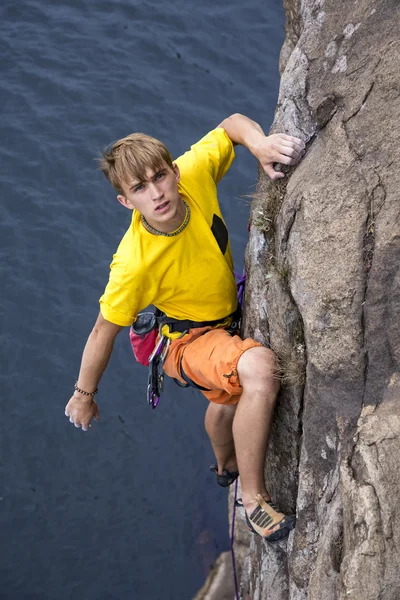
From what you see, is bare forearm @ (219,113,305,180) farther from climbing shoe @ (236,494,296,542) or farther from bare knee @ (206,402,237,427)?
climbing shoe @ (236,494,296,542)

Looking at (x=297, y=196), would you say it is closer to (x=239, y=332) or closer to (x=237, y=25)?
(x=239, y=332)

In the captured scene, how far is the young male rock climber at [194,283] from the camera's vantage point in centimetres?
521

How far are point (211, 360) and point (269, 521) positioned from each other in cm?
111

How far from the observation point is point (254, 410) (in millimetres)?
5219

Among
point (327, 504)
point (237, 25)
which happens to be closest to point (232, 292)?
point (327, 504)

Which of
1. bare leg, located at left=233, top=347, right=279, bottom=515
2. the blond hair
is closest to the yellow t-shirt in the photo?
the blond hair

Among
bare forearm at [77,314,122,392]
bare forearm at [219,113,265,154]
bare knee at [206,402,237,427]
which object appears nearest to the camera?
bare forearm at [77,314,122,392]

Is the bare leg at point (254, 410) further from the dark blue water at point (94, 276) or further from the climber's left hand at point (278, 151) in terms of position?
the dark blue water at point (94, 276)

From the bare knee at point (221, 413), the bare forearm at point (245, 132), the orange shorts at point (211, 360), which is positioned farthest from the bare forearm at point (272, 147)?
the bare knee at point (221, 413)

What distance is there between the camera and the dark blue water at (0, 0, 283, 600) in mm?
9539

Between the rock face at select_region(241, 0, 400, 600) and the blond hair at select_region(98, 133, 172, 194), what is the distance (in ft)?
2.74

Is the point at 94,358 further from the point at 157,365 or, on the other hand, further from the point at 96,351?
the point at 157,365

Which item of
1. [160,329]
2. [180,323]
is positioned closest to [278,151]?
[180,323]

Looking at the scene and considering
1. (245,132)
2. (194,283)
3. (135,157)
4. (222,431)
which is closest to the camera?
(135,157)
